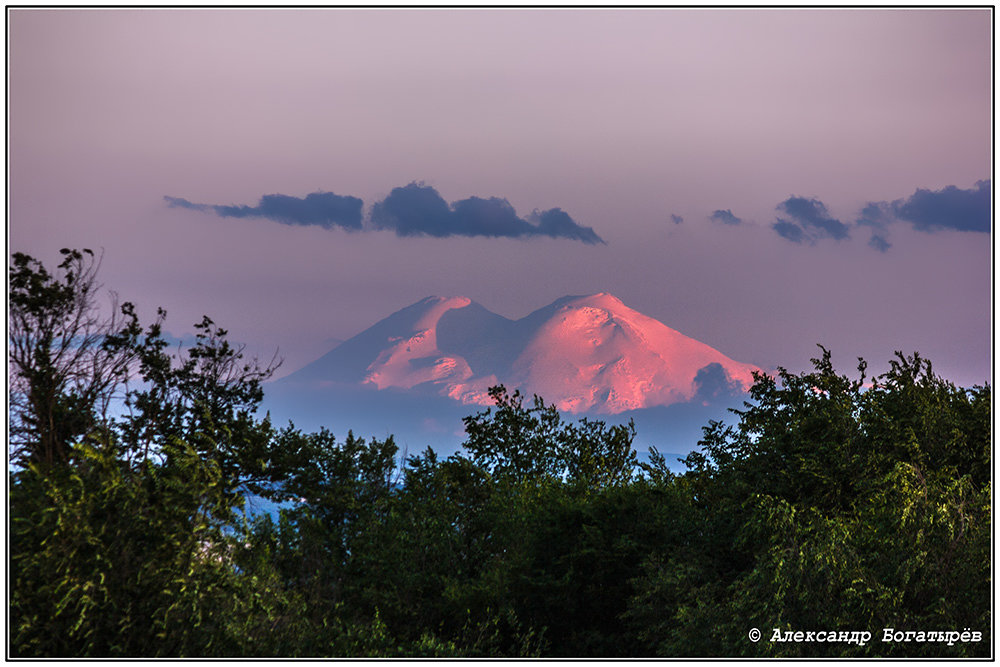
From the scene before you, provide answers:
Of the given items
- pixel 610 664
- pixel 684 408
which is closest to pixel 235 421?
pixel 610 664

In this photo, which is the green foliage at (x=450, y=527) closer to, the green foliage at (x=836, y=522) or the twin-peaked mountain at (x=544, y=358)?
the green foliage at (x=836, y=522)

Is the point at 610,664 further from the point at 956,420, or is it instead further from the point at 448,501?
the point at 448,501

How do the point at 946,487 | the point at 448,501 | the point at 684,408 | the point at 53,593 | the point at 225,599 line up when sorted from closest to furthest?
the point at 53,593
the point at 225,599
the point at 946,487
the point at 448,501
the point at 684,408

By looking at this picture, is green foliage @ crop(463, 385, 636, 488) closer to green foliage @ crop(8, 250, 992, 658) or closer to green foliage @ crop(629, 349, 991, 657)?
green foliage @ crop(8, 250, 992, 658)

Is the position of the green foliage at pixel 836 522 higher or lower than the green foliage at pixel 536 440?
higher

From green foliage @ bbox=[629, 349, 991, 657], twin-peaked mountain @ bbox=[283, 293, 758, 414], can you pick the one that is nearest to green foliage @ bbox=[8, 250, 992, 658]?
green foliage @ bbox=[629, 349, 991, 657]

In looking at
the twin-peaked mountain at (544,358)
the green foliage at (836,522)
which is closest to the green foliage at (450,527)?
the green foliage at (836,522)

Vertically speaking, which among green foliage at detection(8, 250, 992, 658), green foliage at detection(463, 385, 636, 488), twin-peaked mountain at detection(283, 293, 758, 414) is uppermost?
green foliage at detection(8, 250, 992, 658)

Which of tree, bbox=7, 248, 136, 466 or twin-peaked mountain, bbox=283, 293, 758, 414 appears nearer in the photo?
tree, bbox=7, 248, 136, 466
